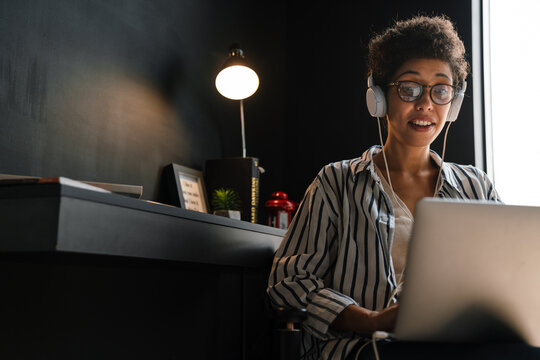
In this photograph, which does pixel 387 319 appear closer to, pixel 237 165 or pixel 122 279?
pixel 122 279

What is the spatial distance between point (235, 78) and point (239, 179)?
17.8 inches

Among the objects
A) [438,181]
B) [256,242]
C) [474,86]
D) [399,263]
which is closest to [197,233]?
[256,242]

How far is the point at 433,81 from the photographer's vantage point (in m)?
1.67

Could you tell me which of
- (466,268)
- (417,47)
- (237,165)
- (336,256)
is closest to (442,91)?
(417,47)

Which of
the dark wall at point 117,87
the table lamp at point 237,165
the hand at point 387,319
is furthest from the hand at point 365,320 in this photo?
the table lamp at point 237,165

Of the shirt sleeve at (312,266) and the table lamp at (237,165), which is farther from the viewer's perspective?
the table lamp at (237,165)

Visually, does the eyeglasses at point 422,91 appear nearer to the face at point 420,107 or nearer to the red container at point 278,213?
the face at point 420,107

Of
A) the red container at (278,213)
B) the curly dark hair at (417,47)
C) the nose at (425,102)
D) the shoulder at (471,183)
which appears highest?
the curly dark hair at (417,47)

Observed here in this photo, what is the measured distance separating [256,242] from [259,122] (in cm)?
124

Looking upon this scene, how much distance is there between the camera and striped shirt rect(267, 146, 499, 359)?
1402 mm

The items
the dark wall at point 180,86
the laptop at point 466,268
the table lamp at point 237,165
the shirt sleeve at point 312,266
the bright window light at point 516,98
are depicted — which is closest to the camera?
the laptop at point 466,268

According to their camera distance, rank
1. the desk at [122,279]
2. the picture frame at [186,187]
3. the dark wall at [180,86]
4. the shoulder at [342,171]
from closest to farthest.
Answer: the desk at [122,279]
the shoulder at [342,171]
the dark wall at [180,86]
the picture frame at [186,187]

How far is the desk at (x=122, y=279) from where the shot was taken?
1.15 m

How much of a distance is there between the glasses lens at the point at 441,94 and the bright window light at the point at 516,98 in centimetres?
134
